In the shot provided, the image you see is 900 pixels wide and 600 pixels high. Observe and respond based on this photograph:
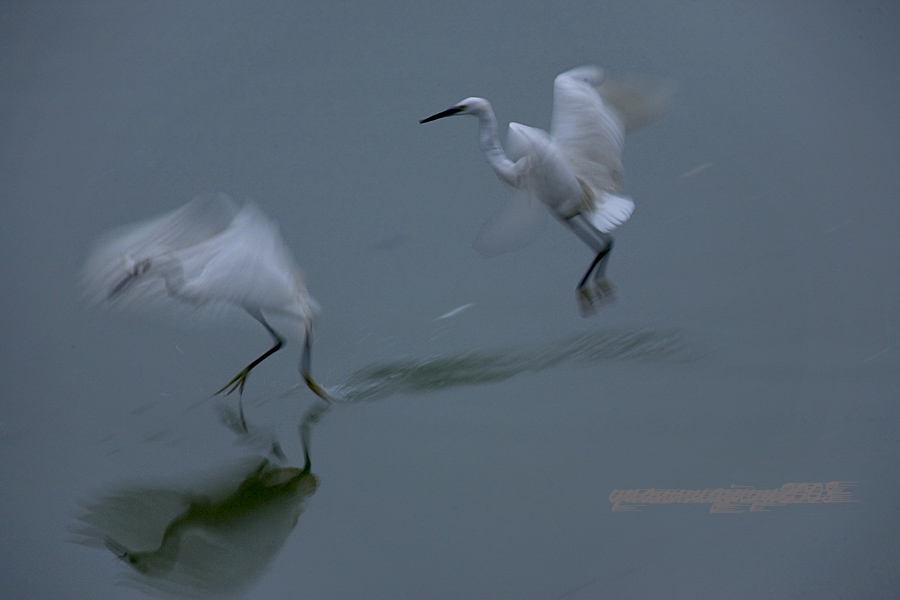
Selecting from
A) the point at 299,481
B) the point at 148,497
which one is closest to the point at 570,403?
the point at 299,481

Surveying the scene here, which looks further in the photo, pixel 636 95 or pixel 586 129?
pixel 636 95

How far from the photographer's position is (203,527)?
1.50 metres

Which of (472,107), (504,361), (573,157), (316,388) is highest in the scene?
(472,107)

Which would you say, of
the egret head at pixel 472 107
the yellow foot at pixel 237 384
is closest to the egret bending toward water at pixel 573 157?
the egret head at pixel 472 107

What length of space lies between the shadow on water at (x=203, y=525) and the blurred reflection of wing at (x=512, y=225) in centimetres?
69

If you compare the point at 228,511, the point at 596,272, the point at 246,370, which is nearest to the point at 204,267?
the point at 246,370

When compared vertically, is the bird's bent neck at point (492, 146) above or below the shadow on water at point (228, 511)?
above

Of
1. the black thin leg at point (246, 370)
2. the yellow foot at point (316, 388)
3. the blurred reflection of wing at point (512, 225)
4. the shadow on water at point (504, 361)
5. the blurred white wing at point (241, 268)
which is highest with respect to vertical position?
the blurred white wing at point (241, 268)

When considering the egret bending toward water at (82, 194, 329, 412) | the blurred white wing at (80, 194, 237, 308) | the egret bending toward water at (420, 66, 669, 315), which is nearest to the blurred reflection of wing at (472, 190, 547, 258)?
the egret bending toward water at (420, 66, 669, 315)

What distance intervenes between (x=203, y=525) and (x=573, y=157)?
1.22 metres

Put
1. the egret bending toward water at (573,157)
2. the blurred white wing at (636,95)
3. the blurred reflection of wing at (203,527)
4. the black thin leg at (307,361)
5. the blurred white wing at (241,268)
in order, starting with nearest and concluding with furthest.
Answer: the blurred reflection of wing at (203,527)
the blurred white wing at (241,268)
the black thin leg at (307,361)
the egret bending toward water at (573,157)
the blurred white wing at (636,95)

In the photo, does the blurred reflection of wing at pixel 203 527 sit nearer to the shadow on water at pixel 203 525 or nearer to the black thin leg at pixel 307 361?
the shadow on water at pixel 203 525

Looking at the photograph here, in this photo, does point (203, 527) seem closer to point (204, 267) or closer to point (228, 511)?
point (228, 511)

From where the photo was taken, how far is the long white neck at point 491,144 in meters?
1.88
